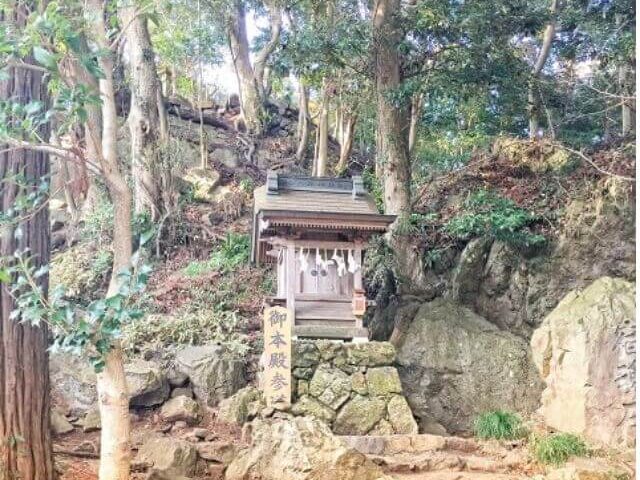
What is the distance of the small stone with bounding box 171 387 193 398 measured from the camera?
9.32 m

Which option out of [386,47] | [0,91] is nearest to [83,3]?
[0,91]

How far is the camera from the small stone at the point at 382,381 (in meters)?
8.76

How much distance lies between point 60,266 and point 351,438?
8438 mm

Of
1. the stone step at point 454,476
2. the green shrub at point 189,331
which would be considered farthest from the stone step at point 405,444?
the green shrub at point 189,331

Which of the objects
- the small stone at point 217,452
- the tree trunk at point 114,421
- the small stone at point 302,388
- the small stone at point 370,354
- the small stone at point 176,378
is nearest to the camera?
the tree trunk at point 114,421

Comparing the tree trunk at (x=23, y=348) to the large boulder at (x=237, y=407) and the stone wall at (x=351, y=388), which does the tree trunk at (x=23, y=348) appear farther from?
the stone wall at (x=351, y=388)

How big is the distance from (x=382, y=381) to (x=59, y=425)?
4.40 m

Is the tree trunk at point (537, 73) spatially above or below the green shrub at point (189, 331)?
above

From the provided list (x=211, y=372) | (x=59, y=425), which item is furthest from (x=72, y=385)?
(x=211, y=372)

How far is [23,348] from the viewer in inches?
209

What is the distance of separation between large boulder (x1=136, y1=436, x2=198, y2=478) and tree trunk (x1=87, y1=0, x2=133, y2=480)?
195cm

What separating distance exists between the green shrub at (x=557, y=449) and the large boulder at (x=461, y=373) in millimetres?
1599

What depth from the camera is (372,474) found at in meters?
6.24

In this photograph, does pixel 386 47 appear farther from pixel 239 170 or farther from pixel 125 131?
pixel 125 131
